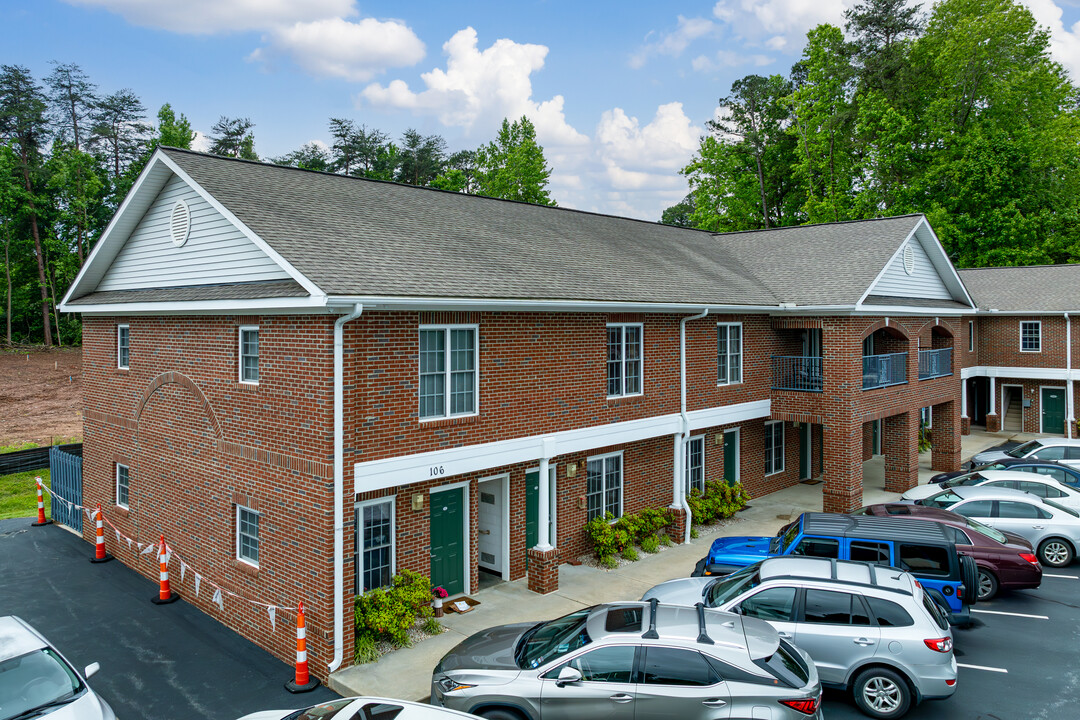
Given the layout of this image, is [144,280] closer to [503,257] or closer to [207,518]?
[207,518]

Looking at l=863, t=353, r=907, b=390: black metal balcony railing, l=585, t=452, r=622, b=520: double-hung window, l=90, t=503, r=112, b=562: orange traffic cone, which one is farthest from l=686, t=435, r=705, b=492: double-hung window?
l=90, t=503, r=112, b=562: orange traffic cone

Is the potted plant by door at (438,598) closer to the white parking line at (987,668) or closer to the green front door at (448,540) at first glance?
the green front door at (448,540)

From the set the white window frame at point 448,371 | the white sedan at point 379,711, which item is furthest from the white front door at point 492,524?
the white sedan at point 379,711

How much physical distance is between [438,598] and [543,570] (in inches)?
77.6

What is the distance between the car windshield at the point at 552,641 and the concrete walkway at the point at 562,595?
208cm

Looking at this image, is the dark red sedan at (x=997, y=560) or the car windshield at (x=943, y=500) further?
the car windshield at (x=943, y=500)

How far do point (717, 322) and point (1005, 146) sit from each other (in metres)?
28.6

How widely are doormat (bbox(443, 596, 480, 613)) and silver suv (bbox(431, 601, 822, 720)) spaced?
4298 mm

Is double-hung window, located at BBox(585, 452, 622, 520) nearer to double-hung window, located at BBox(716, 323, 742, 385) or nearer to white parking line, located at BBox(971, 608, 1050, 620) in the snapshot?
double-hung window, located at BBox(716, 323, 742, 385)

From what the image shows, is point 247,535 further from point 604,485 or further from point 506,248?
point 506,248

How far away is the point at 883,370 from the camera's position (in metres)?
20.1

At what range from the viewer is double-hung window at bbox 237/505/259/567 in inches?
476

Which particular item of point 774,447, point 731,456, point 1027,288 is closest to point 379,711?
point 731,456

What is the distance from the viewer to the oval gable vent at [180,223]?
13.3 meters
